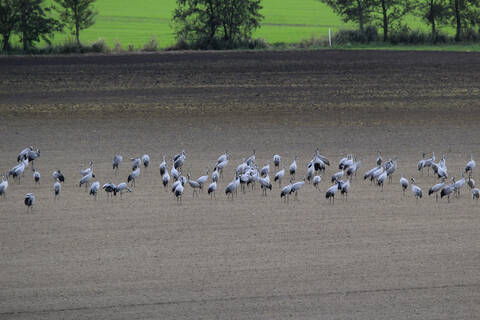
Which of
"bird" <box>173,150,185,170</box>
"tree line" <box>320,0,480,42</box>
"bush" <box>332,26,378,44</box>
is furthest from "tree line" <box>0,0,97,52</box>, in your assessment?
"bird" <box>173,150,185,170</box>

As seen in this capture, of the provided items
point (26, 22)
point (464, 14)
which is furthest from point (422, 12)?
point (26, 22)

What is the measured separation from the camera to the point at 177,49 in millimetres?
45094

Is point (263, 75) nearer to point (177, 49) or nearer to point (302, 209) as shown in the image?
point (177, 49)

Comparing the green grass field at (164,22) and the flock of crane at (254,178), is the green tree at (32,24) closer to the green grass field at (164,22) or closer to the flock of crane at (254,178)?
the green grass field at (164,22)

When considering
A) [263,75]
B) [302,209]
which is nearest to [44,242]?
[302,209]

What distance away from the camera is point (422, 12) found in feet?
173

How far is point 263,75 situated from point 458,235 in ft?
67.6

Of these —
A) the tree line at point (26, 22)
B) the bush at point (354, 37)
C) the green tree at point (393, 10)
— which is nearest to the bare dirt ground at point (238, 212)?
the tree line at point (26, 22)

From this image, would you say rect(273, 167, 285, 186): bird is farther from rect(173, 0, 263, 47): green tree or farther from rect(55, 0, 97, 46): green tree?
rect(55, 0, 97, 46): green tree

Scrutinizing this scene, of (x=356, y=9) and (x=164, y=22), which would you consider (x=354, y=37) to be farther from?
(x=164, y=22)

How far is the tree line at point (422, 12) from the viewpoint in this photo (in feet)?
168

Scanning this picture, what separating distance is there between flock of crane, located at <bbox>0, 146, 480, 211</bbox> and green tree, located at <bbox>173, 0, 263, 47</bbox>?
28.5m

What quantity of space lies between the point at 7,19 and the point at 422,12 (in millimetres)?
24234

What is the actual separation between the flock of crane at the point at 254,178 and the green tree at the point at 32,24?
27288mm
